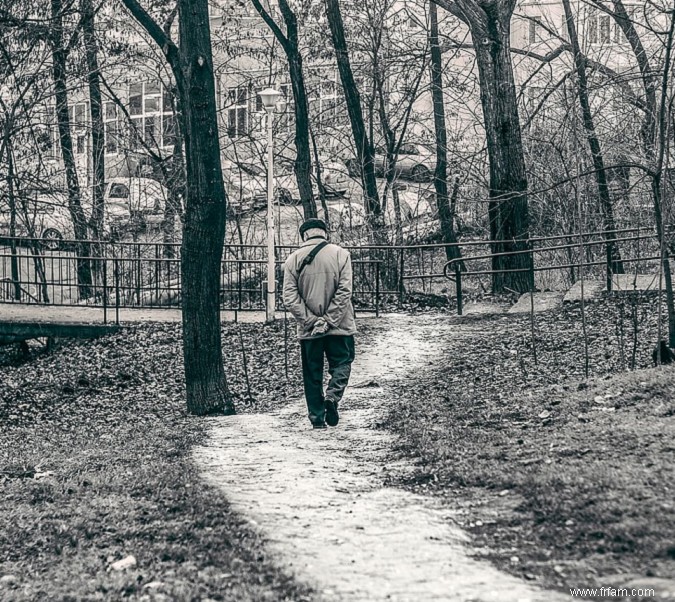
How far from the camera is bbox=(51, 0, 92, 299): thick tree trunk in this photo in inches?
842

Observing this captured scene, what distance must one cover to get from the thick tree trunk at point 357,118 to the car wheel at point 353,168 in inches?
12.5

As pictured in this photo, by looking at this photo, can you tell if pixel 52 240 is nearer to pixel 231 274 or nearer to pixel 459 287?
pixel 231 274

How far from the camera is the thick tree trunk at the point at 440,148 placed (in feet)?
84.2

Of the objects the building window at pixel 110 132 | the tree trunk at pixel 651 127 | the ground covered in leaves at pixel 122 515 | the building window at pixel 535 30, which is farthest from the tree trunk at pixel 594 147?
the building window at pixel 110 132

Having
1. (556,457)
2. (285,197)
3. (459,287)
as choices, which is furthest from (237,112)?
(556,457)

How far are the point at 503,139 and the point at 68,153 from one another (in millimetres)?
10863

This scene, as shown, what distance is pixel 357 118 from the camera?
2627 cm

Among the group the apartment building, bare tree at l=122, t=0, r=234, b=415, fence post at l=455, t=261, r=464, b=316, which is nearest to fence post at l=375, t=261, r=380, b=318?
fence post at l=455, t=261, r=464, b=316

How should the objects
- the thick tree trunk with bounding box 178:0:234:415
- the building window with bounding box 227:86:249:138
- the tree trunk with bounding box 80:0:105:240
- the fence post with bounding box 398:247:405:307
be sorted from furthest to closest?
the building window with bounding box 227:86:249:138
the tree trunk with bounding box 80:0:105:240
the fence post with bounding box 398:247:405:307
the thick tree trunk with bounding box 178:0:234:415

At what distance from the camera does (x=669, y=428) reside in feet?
26.2

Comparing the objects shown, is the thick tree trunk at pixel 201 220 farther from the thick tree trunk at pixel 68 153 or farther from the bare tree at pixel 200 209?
the thick tree trunk at pixel 68 153

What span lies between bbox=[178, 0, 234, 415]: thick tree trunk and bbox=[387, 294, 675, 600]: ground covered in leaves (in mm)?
2260

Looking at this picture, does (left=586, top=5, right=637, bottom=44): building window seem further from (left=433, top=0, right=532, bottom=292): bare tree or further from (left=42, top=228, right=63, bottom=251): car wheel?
(left=42, top=228, right=63, bottom=251): car wheel

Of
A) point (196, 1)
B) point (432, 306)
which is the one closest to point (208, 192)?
point (196, 1)
